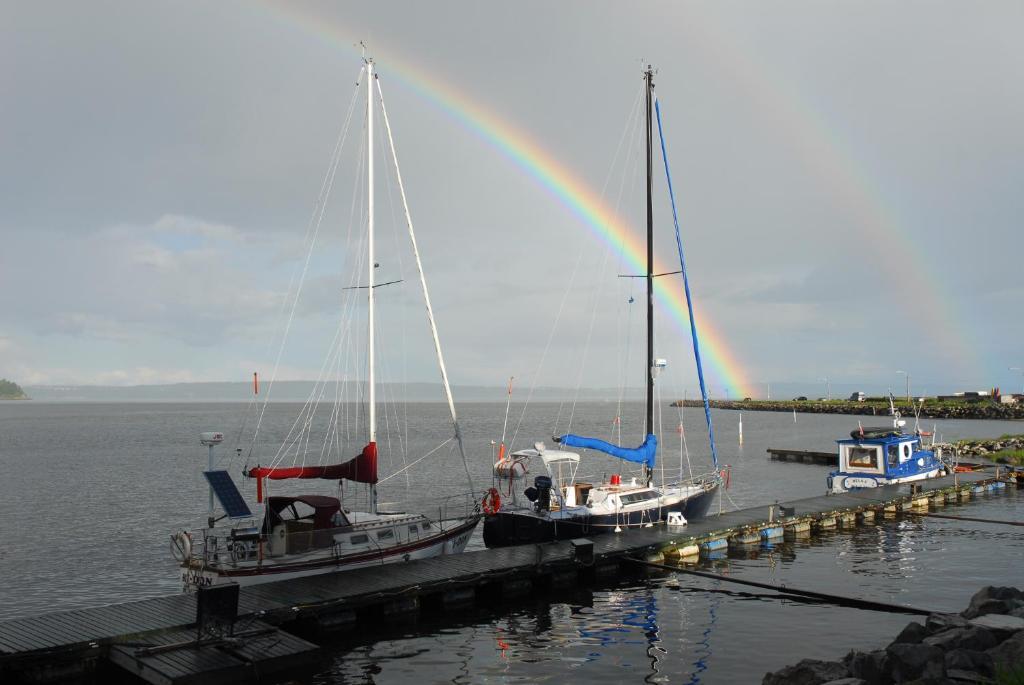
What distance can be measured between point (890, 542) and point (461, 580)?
839 inches

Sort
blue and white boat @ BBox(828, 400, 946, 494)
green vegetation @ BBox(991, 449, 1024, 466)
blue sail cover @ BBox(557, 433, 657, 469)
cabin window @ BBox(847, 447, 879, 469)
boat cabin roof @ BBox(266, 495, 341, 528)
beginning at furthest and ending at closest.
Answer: green vegetation @ BBox(991, 449, 1024, 466) < cabin window @ BBox(847, 447, 879, 469) < blue and white boat @ BBox(828, 400, 946, 494) < blue sail cover @ BBox(557, 433, 657, 469) < boat cabin roof @ BBox(266, 495, 341, 528)

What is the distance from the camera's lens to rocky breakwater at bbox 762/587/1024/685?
540 inches

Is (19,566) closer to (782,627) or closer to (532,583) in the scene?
(532,583)

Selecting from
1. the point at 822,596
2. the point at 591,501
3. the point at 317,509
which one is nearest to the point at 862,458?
the point at 591,501

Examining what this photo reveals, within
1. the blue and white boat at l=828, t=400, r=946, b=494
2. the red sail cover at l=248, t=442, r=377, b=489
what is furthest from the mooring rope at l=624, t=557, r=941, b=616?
the blue and white boat at l=828, t=400, r=946, b=494

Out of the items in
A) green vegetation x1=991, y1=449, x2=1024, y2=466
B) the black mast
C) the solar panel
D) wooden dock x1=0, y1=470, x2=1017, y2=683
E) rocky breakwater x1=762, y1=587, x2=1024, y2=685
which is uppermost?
the black mast

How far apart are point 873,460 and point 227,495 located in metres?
39.4

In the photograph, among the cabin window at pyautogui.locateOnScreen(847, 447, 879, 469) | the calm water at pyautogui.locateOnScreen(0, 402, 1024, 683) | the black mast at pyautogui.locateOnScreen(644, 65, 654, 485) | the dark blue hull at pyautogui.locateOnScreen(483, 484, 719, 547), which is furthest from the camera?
the cabin window at pyautogui.locateOnScreen(847, 447, 879, 469)

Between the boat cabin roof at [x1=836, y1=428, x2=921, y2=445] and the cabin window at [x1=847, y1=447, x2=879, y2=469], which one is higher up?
the boat cabin roof at [x1=836, y1=428, x2=921, y2=445]

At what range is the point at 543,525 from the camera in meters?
31.6

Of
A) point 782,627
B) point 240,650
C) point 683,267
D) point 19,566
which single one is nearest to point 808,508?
point 683,267

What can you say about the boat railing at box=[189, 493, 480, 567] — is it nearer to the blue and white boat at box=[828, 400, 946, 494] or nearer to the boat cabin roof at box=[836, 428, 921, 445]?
the blue and white boat at box=[828, 400, 946, 494]

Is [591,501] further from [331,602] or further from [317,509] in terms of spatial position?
[331,602]

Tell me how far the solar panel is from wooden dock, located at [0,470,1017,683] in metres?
2.24
